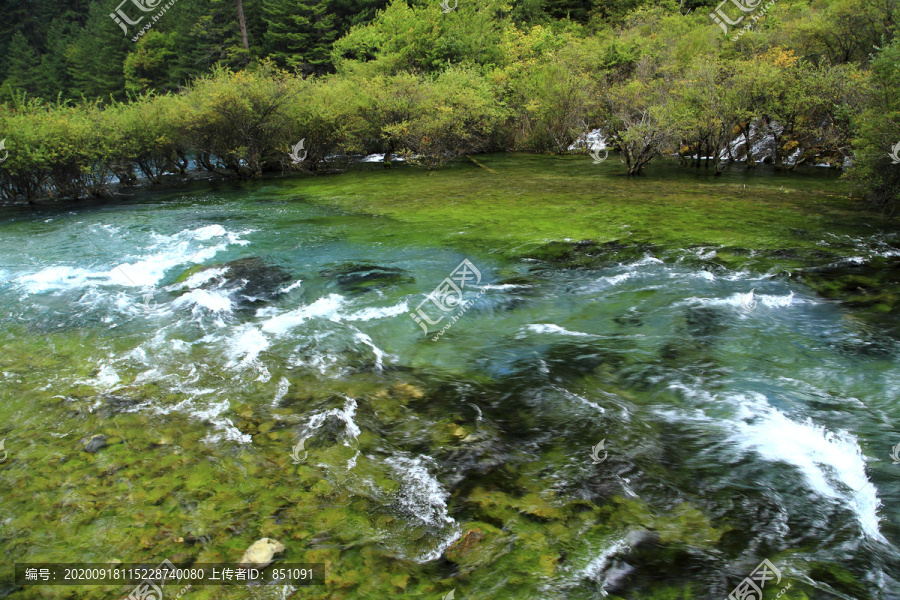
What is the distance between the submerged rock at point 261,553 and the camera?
4.68m

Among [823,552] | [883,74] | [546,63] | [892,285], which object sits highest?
[546,63]

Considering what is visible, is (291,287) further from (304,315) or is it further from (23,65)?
(23,65)

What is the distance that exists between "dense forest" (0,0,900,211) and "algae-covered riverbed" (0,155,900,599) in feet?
33.2

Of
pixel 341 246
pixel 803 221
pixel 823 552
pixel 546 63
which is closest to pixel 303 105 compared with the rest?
pixel 341 246

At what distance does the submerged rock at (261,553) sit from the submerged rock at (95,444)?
9.93 ft

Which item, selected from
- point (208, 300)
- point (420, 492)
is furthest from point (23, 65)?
point (420, 492)

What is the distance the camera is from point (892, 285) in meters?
11.0

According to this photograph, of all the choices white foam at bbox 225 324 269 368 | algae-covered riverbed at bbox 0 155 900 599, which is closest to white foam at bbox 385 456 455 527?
algae-covered riverbed at bbox 0 155 900 599

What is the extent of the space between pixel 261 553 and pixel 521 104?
38.8 m

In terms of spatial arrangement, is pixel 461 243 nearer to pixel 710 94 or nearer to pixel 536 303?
pixel 536 303

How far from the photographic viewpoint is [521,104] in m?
38.4

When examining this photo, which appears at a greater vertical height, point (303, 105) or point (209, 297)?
point (303, 105)

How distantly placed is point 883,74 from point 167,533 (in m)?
21.7

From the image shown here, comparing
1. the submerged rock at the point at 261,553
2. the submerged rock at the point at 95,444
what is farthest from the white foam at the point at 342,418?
the submerged rock at the point at 95,444
